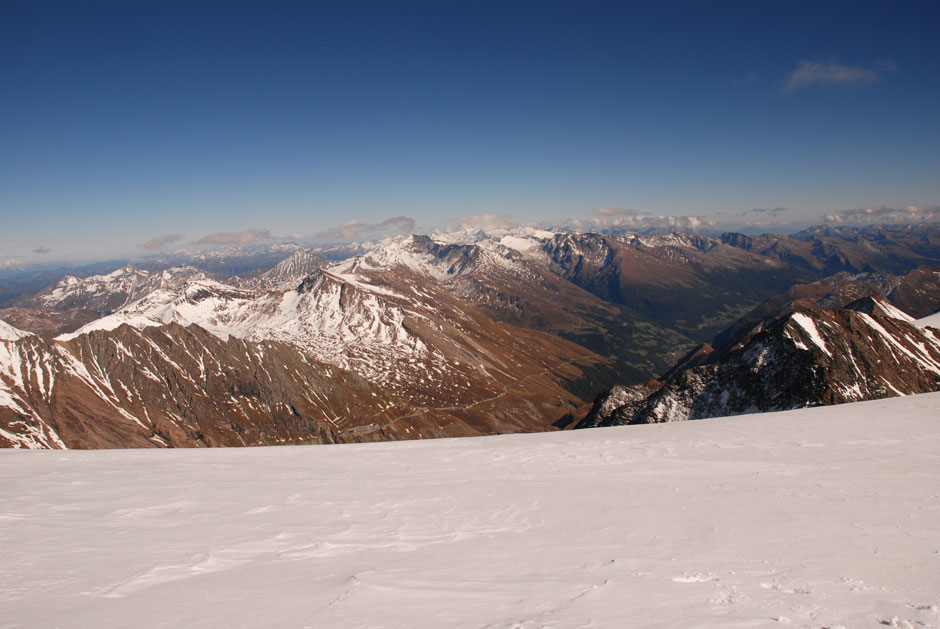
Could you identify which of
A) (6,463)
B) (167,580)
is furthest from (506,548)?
(6,463)

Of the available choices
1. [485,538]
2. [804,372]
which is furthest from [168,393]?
[485,538]

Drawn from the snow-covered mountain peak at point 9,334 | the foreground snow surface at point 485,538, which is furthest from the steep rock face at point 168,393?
the foreground snow surface at point 485,538

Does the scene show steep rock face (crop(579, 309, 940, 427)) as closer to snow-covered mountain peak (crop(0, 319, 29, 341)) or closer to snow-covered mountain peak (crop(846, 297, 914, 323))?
snow-covered mountain peak (crop(846, 297, 914, 323))

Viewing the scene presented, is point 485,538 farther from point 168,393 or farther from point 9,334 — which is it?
point 9,334

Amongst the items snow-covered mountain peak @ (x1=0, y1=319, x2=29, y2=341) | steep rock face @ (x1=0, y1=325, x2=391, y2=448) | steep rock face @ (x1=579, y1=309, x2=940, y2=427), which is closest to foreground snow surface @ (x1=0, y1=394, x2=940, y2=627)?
steep rock face @ (x1=579, y1=309, x2=940, y2=427)

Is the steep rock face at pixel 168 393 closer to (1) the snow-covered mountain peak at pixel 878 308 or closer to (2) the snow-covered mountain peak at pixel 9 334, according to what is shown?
(2) the snow-covered mountain peak at pixel 9 334

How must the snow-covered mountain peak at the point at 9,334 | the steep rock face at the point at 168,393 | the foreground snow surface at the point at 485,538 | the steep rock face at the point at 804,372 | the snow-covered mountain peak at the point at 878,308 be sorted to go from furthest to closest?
1. the snow-covered mountain peak at the point at 9,334
2. the steep rock face at the point at 168,393
3. the snow-covered mountain peak at the point at 878,308
4. the steep rock face at the point at 804,372
5. the foreground snow surface at the point at 485,538
